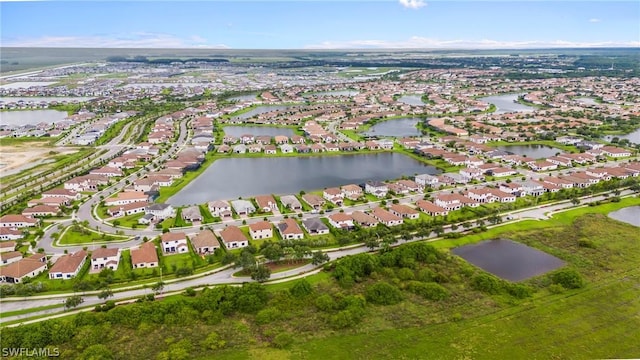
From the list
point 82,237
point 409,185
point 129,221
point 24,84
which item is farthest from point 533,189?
point 24,84

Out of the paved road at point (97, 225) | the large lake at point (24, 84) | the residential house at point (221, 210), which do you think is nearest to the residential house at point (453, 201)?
the residential house at point (221, 210)

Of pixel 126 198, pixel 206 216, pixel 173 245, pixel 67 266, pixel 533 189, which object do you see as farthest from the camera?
pixel 533 189

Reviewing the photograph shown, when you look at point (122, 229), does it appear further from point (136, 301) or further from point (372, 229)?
point (372, 229)

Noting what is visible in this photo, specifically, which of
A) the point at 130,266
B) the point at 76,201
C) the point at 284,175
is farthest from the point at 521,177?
the point at 76,201

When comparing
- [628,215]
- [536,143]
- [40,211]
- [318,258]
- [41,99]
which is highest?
[41,99]

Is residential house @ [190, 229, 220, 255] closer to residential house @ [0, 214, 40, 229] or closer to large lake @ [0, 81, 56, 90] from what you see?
residential house @ [0, 214, 40, 229]

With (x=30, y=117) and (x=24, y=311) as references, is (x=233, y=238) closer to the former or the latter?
(x=24, y=311)

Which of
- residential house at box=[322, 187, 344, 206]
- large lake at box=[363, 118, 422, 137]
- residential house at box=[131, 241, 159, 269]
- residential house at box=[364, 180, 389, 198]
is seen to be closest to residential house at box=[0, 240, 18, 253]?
residential house at box=[131, 241, 159, 269]
